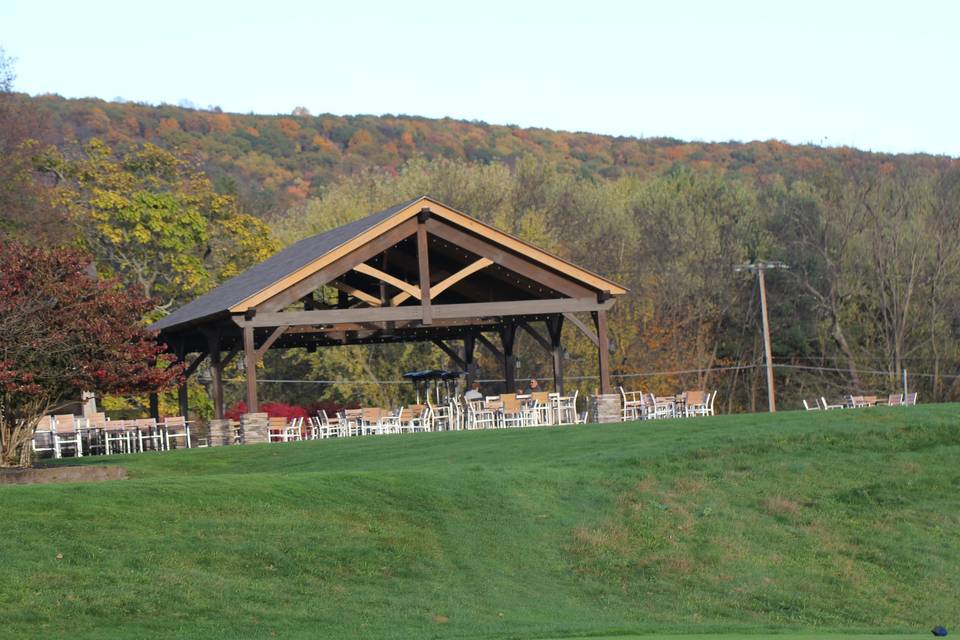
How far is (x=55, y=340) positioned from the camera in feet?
58.5

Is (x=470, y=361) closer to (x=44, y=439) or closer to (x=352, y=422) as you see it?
(x=352, y=422)

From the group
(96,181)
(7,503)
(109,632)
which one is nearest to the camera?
(109,632)

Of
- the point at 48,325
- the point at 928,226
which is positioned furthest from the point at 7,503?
the point at 928,226

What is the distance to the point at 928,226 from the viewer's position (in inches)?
1976

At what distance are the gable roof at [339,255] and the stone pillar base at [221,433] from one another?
2298 mm

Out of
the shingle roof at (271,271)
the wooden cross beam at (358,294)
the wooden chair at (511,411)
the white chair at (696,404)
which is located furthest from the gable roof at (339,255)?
the wooden chair at (511,411)

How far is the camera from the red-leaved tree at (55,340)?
58.6 feet

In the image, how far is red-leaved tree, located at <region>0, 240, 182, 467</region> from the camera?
17859 millimetres

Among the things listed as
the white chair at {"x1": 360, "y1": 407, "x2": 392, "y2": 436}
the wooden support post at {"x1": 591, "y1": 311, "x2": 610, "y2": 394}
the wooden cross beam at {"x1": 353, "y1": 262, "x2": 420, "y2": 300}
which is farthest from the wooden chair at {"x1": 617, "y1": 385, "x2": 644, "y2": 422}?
the white chair at {"x1": 360, "y1": 407, "x2": 392, "y2": 436}

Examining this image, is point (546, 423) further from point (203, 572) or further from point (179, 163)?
point (179, 163)

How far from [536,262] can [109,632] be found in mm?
18335

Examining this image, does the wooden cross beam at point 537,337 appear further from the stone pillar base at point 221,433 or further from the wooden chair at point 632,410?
the stone pillar base at point 221,433

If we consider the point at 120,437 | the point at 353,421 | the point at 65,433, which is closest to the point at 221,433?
the point at 120,437

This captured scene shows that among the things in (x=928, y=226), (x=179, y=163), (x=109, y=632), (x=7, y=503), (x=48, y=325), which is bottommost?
(x=109, y=632)
